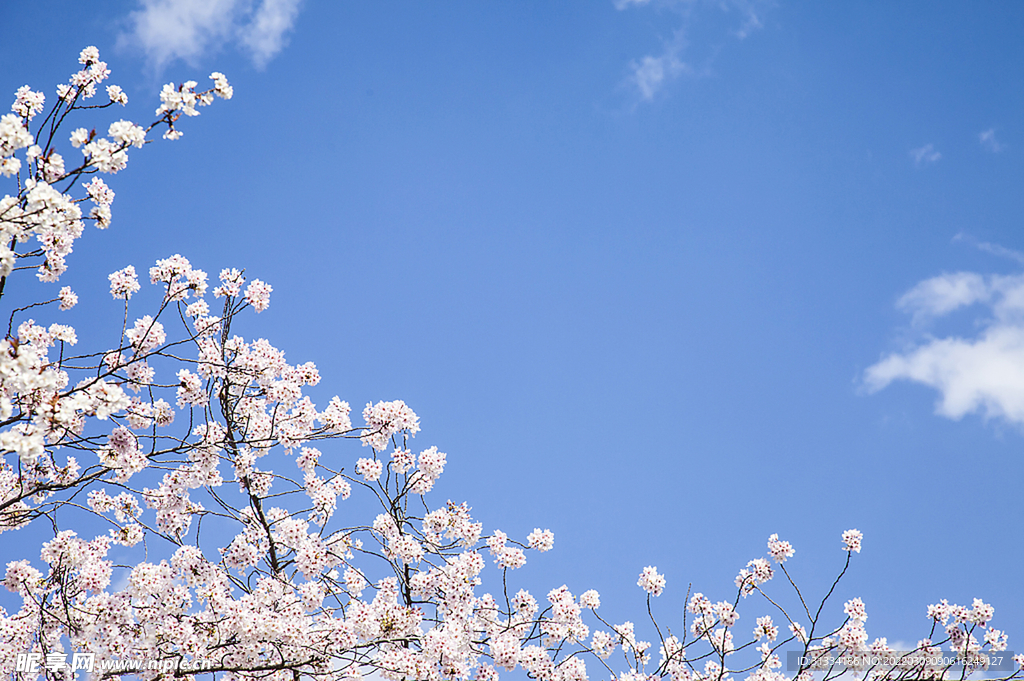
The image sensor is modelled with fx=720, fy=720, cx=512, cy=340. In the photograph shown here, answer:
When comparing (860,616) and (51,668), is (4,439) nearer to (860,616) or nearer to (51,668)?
→ (51,668)

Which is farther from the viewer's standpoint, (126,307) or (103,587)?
(103,587)

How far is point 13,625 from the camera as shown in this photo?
7.97 m

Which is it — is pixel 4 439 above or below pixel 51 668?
above

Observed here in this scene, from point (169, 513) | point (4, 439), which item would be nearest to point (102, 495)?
point (169, 513)

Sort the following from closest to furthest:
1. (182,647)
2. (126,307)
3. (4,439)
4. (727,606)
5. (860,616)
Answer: (4,439) < (126,307) < (182,647) < (860,616) < (727,606)

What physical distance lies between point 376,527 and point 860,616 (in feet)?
19.6

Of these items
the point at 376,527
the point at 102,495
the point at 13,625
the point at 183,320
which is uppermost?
the point at 183,320

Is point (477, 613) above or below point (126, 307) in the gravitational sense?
below

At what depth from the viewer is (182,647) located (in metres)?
7.52

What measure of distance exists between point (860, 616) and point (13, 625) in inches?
387

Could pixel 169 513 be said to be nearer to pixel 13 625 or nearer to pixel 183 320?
pixel 13 625

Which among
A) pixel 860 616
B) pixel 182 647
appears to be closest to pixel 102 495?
pixel 182 647

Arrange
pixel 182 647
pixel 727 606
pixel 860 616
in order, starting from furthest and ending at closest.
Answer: pixel 727 606 < pixel 860 616 < pixel 182 647

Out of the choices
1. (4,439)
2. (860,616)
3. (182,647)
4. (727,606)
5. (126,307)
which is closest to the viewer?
(4,439)
